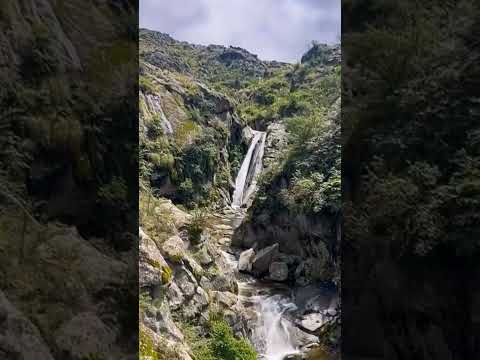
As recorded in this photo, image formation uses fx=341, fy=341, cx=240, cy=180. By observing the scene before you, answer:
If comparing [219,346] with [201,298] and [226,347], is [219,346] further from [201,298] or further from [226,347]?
[201,298]

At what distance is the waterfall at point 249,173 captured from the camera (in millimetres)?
22859

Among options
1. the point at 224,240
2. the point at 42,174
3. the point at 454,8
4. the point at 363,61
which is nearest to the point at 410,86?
the point at 363,61

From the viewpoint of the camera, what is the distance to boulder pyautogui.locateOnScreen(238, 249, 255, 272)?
12725 mm

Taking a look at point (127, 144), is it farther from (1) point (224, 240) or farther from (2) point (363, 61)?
(1) point (224, 240)

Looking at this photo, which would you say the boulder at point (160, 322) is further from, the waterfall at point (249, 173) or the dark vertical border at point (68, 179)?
the waterfall at point (249, 173)

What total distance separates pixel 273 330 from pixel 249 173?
51.1ft

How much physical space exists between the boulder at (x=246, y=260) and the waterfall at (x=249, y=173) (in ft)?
29.6

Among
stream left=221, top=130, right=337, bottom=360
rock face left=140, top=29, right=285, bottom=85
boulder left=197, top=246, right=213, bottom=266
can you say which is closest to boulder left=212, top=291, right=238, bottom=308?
stream left=221, top=130, right=337, bottom=360

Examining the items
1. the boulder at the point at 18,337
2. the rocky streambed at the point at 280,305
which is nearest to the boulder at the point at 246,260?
the rocky streambed at the point at 280,305

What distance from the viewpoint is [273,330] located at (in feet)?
30.2

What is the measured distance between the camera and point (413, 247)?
2311 mm

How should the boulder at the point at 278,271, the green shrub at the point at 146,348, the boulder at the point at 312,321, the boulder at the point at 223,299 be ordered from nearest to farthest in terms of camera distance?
1. the green shrub at the point at 146,348
2. the boulder at the point at 223,299
3. the boulder at the point at 312,321
4. the boulder at the point at 278,271

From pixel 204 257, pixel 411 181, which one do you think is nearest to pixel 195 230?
pixel 204 257

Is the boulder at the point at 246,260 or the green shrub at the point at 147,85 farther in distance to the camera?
the green shrub at the point at 147,85
